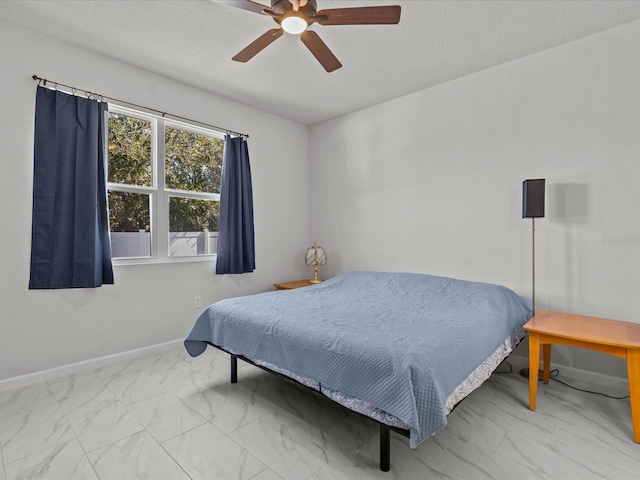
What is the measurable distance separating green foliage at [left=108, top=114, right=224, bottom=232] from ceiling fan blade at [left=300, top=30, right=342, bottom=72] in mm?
1843

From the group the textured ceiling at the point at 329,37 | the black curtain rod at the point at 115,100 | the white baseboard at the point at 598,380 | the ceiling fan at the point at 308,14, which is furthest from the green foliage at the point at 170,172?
the white baseboard at the point at 598,380

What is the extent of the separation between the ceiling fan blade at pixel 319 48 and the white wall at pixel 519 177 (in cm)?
154

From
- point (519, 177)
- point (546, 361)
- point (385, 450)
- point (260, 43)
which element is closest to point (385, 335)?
point (385, 450)

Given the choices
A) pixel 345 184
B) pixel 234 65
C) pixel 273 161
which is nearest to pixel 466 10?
pixel 234 65

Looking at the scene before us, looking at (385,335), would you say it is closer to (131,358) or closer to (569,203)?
(569,203)

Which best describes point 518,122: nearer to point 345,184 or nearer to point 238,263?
point 345,184

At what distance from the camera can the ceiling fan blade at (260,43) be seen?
6.54 feet

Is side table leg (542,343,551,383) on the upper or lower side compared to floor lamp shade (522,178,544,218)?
lower

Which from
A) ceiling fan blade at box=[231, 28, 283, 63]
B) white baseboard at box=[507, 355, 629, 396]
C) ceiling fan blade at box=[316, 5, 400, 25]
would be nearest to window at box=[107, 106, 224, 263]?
ceiling fan blade at box=[231, 28, 283, 63]

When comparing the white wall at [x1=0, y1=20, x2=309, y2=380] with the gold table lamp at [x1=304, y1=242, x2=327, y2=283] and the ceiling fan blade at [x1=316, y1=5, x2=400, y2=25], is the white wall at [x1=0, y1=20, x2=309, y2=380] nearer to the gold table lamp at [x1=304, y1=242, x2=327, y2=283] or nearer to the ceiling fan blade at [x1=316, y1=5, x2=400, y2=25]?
the gold table lamp at [x1=304, y1=242, x2=327, y2=283]

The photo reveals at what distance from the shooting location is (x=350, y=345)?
66.6 inches

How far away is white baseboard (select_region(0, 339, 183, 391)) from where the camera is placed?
2.45 metres

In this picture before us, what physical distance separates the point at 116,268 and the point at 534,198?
3.48 m

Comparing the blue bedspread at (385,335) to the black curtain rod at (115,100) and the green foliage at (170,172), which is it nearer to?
the green foliage at (170,172)
